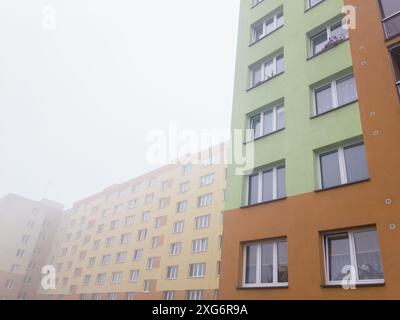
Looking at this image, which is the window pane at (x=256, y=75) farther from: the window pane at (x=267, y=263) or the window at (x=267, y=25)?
the window pane at (x=267, y=263)

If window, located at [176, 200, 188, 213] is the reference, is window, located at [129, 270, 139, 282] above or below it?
below

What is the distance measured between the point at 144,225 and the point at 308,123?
40970mm

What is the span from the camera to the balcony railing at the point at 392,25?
395 inches

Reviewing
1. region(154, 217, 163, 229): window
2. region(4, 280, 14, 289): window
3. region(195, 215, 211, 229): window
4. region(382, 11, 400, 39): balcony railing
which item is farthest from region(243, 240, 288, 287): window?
region(4, 280, 14, 289): window

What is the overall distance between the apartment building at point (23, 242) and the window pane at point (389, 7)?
70355mm

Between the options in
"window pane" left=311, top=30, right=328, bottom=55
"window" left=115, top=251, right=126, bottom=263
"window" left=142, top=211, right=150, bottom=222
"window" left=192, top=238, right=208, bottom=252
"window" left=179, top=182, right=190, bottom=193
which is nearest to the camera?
"window pane" left=311, top=30, right=328, bottom=55

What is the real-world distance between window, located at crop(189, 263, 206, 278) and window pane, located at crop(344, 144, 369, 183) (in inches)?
1133

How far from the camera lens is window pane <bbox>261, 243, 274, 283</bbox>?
9.85 metres

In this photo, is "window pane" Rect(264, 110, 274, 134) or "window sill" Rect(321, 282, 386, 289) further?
"window pane" Rect(264, 110, 274, 134)

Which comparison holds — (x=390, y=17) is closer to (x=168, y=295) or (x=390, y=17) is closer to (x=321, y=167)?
(x=321, y=167)

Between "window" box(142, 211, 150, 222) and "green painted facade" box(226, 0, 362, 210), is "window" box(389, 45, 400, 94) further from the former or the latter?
"window" box(142, 211, 150, 222)

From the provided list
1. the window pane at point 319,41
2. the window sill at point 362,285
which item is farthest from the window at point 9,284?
the window sill at point 362,285

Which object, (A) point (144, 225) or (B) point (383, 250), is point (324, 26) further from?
(A) point (144, 225)

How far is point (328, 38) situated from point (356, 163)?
17.5 ft
